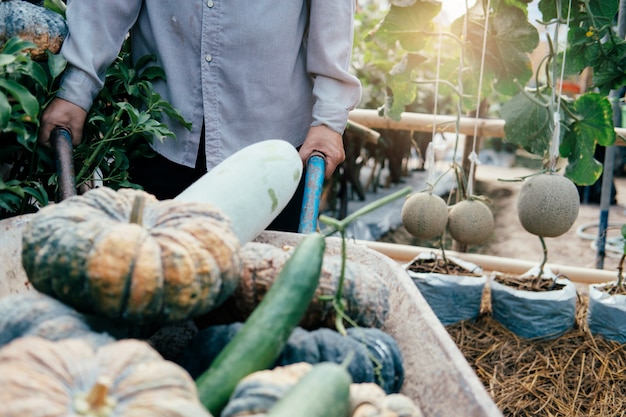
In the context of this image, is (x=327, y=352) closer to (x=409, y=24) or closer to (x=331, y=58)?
(x=331, y=58)

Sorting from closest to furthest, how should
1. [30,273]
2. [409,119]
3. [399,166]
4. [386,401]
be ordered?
[386,401] < [30,273] < [409,119] < [399,166]

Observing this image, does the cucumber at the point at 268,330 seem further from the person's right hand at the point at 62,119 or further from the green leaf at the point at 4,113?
the person's right hand at the point at 62,119

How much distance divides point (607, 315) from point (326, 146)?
1.54 metres

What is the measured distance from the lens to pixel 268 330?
1.00 m

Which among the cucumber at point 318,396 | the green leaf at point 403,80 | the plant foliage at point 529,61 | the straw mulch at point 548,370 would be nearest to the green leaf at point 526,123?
the plant foliage at point 529,61

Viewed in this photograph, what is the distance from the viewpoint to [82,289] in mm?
974

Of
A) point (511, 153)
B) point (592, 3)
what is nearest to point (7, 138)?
point (592, 3)

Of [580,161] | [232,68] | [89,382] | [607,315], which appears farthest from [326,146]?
[580,161]

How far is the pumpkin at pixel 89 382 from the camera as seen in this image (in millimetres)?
733

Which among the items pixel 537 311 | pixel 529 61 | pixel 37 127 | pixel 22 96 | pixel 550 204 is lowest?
pixel 537 311

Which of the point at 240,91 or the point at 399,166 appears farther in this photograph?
the point at 399,166

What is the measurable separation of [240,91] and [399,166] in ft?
23.4

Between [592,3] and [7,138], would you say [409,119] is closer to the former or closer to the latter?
[592,3]

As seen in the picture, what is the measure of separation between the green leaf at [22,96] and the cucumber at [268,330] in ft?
2.55
